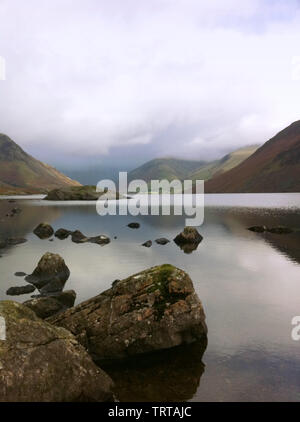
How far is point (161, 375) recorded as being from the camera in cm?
1227

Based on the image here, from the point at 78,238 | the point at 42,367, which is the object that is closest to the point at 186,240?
the point at 78,238

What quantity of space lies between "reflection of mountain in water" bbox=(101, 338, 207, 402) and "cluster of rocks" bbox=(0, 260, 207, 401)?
1.14 ft

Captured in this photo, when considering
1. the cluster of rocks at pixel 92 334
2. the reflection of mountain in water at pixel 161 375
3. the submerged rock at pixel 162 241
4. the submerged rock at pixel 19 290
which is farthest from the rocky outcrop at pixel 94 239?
the reflection of mountain in water at pixel 161 375

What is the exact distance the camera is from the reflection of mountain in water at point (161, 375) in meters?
11.0

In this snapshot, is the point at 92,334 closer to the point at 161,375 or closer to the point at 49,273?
the point at 161,375

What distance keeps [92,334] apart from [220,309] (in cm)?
804

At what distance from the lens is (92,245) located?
43469 millimetres

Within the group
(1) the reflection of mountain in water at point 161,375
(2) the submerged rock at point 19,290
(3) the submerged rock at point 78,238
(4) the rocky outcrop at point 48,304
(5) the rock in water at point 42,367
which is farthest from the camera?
(3) the submerged rock at point 78,238

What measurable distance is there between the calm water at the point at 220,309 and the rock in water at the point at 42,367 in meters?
1.49

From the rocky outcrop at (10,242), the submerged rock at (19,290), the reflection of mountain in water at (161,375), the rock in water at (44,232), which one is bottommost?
the reflection of mountain in water at (161,375)

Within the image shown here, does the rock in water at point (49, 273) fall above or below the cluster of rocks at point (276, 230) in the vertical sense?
below

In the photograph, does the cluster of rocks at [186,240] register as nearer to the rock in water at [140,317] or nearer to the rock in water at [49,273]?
the rock in water at [49,273]

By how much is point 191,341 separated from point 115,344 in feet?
11.1

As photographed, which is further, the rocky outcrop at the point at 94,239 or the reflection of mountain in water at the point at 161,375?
the rocky outcrop at the point at 94,239
